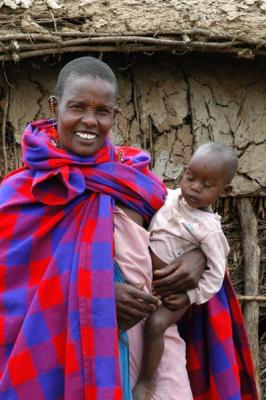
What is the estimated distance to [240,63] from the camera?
14.1 feet

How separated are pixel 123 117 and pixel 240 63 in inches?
31.1

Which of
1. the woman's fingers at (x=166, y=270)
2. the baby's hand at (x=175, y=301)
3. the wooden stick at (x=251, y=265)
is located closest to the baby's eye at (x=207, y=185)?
the woman's fingers at (x=166, y=270)

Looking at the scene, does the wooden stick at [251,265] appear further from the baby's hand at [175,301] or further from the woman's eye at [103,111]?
the woman's eye at [103,111]

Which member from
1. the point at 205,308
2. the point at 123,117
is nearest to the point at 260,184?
the point at 123,117

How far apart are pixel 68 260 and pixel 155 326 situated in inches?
15.4

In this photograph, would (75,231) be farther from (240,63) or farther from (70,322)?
(240,63)

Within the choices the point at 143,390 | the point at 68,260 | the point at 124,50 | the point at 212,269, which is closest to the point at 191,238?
the point at 212,269

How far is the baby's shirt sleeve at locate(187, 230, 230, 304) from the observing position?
2.48 meters

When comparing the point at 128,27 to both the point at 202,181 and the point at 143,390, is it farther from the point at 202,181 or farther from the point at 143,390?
the point at 143,390

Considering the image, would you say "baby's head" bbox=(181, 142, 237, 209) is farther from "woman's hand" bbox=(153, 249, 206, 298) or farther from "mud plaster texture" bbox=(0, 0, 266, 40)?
"mud plaster texture" bbox=(0, 0, 266, 40)

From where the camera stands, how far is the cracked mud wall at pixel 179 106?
160 inches

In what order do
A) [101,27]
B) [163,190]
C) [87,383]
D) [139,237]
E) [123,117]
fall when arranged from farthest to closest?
[123,117] < [101,27] < [163,190] < [139,237] < [87,383]

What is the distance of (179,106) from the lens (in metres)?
4.23

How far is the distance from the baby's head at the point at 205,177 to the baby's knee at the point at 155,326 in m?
0.40
